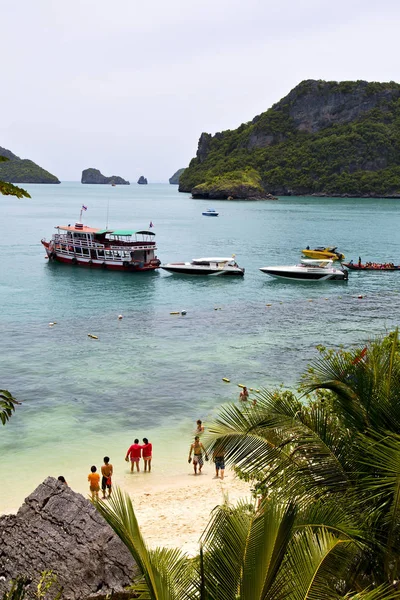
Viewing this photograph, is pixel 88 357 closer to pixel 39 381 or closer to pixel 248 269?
pixel 39 381

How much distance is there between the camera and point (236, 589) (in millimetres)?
5832

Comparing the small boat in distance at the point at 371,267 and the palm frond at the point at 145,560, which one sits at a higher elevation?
the palm frond at the point at 145,560

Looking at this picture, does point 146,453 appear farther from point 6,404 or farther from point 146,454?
point 6,404

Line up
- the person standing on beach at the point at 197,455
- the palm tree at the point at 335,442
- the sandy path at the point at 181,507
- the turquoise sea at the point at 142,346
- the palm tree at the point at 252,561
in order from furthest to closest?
the turquoise sea at the point at 142,346, the person standing on beach at the point at 197,455, the sandy path at the point at 181,507, the palm tree at the point at 335,442, the palm tree at the point at 252,561

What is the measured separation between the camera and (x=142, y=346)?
116ft

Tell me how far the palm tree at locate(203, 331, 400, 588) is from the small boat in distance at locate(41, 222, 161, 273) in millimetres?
52067

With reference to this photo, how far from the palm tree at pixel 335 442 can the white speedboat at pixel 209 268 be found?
169 feet

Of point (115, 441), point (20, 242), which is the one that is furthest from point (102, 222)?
point (115, 441)

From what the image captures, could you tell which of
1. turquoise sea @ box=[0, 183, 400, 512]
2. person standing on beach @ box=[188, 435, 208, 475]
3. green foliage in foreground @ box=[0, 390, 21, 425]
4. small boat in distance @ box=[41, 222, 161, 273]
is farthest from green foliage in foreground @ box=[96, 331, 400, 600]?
small boat in distance @ box=[41, 222, 161, 273]

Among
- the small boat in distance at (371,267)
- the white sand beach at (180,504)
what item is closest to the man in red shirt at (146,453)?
the white sand beach at (180,504)

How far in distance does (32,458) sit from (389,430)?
15.9 metres

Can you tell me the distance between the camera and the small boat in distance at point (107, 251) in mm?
61031

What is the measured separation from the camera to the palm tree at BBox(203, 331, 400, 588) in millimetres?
7180

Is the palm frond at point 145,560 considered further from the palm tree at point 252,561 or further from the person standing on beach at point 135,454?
the person standing on beach at point 135,454
